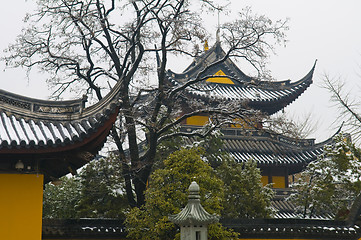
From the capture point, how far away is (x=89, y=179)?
616 inches

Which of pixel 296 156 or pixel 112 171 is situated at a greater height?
pixel 296 156

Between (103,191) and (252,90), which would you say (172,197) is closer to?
(103,191)

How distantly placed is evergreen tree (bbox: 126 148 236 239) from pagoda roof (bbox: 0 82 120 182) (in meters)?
1.76

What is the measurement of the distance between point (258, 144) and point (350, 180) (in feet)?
26.4

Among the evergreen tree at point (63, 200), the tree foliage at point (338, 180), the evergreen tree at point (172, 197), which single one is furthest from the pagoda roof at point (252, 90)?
the evergreen tree at point (172, 197)

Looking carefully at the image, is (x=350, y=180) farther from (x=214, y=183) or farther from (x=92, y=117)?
(x=92, y=117)

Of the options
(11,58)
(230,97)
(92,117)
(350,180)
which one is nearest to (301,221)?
(350,180)

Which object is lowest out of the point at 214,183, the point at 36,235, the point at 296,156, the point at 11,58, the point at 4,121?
the point at 36,235

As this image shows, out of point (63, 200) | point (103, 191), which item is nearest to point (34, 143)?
point (103, 191)

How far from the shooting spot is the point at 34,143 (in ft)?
30.9

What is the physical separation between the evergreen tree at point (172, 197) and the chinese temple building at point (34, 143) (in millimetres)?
1949

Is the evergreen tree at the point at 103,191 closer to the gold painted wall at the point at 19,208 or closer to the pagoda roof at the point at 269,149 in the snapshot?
the gold painted wall at the point at 19,208

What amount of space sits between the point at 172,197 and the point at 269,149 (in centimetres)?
1276

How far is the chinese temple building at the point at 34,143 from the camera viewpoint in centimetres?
960
